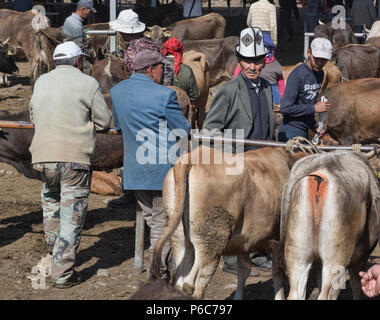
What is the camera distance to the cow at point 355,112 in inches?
417

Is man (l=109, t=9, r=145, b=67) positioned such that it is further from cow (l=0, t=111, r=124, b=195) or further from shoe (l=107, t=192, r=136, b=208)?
shoe (l=107, t=192, r=136, b=208)

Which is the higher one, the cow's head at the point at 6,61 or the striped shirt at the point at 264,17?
the striped shirt at the point at 264,17

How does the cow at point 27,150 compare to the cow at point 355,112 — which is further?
the cow at point 355,112

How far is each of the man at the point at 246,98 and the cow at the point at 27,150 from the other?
170 centimetres

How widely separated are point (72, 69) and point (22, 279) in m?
1.97

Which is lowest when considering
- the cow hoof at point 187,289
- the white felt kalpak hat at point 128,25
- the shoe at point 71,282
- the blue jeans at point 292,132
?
the shoe at point 71,282

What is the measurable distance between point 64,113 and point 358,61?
9.54m

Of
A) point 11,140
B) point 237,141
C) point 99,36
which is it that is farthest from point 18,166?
point 99,36

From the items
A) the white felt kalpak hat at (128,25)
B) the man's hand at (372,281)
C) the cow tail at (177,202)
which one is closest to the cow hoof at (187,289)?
the cow tail at (177,202)

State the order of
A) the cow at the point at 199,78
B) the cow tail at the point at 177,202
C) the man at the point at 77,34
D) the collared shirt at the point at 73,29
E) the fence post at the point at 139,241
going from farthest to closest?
the cow at the point at 199,78 < the collared shirt at the point at 73,29 < the man at the point at 77,34 < the fence post at the point at 139,241 < the cow tail at the point at 177,202

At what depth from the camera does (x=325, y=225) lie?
4598 millimetres

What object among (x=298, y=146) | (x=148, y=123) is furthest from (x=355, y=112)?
(x=148, y=123)

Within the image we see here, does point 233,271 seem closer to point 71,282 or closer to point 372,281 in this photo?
point 71,282

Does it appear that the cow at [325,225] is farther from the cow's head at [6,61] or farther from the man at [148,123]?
the cow's head at [6,61]
